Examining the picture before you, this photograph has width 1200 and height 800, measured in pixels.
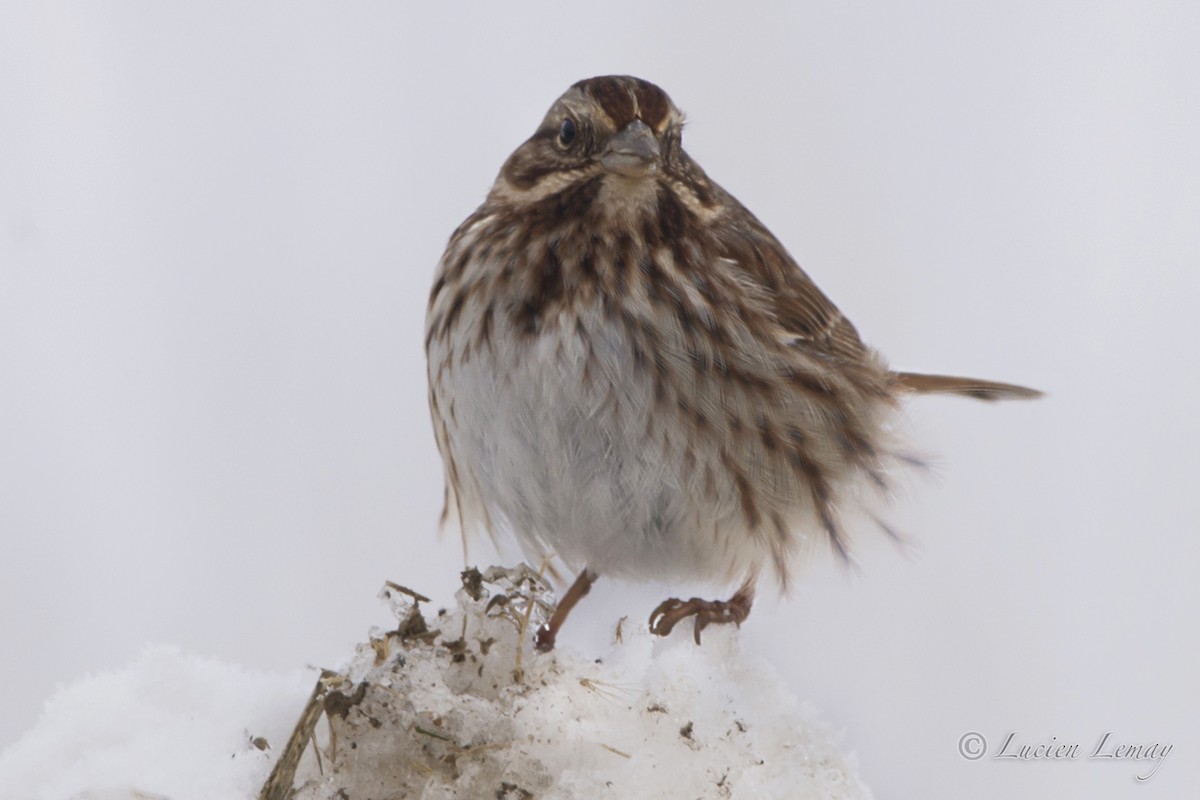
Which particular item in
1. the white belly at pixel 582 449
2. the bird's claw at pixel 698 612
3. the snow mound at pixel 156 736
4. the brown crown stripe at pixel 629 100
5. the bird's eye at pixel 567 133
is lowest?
the snow mound at pixel 156 736

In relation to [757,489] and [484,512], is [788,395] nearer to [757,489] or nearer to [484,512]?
[757,489]

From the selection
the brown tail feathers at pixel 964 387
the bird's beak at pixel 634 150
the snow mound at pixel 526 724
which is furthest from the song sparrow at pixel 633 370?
the snow mound at pixel 526 724

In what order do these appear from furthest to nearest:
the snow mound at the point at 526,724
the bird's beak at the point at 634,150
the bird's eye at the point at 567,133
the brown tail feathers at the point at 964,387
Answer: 1. the brown tail feathers at the point at 964,387
2. the bird's eye at the point at 567,133
3. the bird's beak at the point at 634,150
4. the snow mound at the point at 526,724

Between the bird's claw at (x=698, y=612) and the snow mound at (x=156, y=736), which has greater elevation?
the bird's claw at (x=698, y=612)

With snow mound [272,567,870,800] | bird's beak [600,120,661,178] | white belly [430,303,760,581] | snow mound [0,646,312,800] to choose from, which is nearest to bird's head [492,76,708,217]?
bird's beak [600,120,661,178]

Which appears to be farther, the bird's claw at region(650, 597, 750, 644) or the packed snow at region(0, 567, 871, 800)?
the bird's claw at region(650, 597, 750, 644)

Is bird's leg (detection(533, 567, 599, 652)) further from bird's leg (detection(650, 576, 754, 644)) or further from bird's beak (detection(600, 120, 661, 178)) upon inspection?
bird's beak (detection(600, 120, 661, 178))

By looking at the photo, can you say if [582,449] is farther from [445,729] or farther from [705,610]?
[445,729]

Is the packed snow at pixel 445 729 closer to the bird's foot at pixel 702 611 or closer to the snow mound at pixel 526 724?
the snow mound at pixel 526 724

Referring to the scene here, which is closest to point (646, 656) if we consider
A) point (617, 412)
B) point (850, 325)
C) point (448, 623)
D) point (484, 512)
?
point (448, 623)
